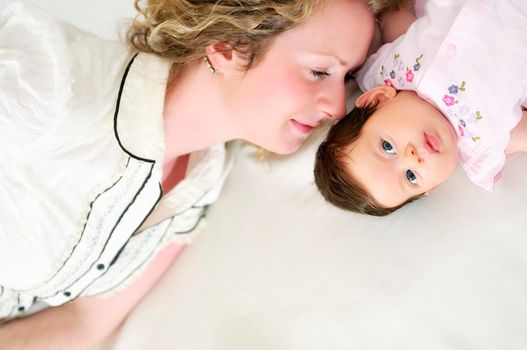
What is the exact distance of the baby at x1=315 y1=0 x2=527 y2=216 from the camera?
3.07 feet

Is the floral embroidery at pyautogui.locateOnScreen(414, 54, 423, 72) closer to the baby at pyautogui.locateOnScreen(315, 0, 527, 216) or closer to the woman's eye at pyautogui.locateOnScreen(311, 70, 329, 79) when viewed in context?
the baby at pyautogui.locateOnScreen(315, 0, 527, 216)

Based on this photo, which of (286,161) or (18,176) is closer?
(18,176)

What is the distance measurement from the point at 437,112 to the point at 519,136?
0.15 metres

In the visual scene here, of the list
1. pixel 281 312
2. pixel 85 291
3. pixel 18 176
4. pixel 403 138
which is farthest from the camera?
pixel 85 291

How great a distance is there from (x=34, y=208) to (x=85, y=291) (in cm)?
29

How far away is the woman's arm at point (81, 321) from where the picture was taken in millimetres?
1336

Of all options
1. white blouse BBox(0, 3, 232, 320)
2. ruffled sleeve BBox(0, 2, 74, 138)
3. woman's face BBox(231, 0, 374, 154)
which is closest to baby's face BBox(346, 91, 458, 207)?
woman's face BBox(231, 0, 374, 154)

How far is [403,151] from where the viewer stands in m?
1.00

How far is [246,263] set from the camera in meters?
1.32

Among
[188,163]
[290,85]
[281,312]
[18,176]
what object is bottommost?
[281,312]

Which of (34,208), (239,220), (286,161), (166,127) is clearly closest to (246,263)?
(239,220)

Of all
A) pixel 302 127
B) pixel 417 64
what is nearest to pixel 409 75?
pixel 417 64

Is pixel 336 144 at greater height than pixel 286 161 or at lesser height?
greater

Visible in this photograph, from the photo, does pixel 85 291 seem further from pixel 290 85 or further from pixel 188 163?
pixel 290 85
